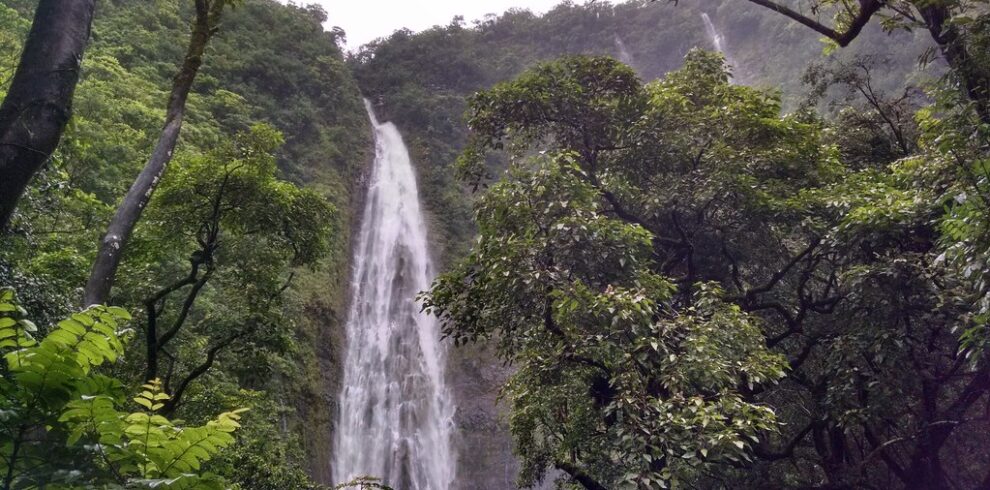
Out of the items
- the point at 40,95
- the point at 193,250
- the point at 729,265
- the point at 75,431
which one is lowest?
the point at 75,431

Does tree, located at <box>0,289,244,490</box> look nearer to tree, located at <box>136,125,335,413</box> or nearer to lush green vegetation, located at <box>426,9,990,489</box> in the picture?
lush green vegetation, located at <box>426,9,990,489</box>

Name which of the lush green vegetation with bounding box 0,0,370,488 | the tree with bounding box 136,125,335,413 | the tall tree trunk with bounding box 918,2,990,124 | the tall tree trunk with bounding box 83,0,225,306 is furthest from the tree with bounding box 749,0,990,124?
the tree with bounding box 136,125,335,413

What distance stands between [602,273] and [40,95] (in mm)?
5417

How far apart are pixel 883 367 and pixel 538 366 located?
12.2 ft

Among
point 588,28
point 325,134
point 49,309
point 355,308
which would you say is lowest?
point 49,309

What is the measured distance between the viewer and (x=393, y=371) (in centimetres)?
1883

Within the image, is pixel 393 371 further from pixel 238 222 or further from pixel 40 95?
pixel 40 95

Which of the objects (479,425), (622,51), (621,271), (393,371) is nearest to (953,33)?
(621,271)

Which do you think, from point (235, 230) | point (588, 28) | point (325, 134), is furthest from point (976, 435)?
point (588, 28)

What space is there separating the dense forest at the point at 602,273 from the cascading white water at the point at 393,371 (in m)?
2.76

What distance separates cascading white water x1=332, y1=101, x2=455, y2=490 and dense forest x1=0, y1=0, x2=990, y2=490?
2765 millimetres

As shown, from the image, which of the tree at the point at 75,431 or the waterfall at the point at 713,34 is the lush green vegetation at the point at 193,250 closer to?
the tree at the point at 75,431

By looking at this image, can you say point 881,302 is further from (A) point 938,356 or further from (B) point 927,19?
(B) point 927,19

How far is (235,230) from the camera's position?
336 inches
